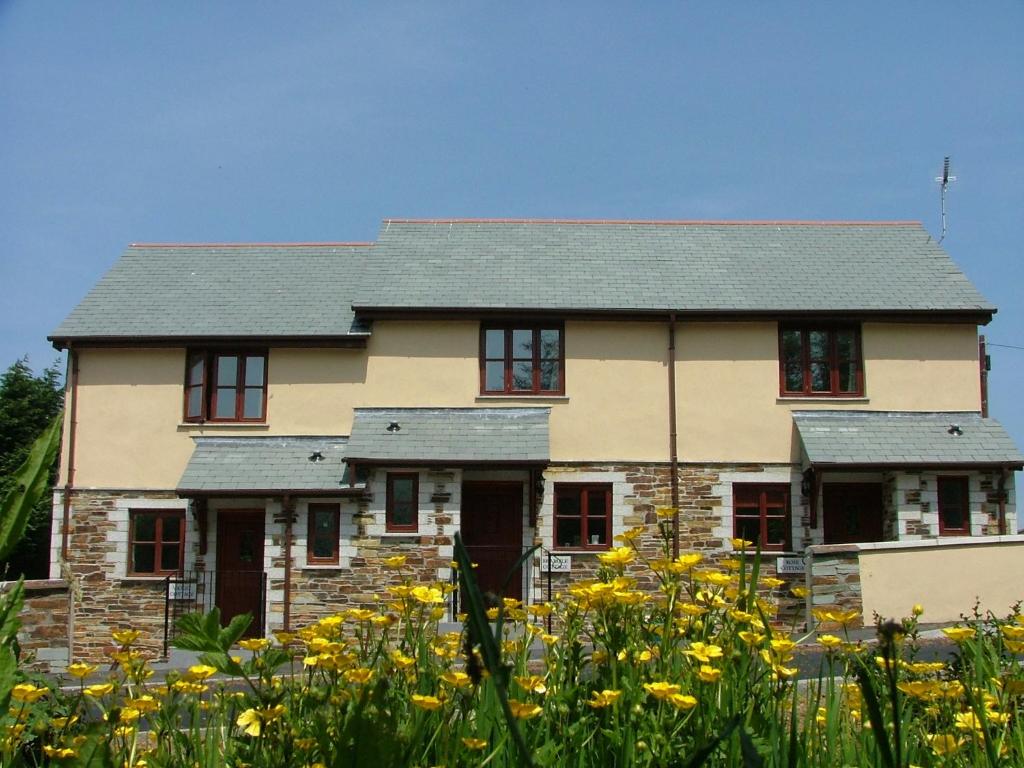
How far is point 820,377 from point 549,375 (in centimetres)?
561

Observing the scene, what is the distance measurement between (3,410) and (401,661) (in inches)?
1403

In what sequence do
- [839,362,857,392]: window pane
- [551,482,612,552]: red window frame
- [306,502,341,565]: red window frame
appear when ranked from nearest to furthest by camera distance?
→ [306,502,341,565]: red window frame, [551,482,612,552]: red window frame, [839,362,857,392]: window pane

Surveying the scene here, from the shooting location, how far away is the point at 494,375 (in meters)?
21.3

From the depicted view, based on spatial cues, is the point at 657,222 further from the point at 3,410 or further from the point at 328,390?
the point at 3,410

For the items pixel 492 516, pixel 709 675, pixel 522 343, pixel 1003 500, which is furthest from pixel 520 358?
pixel 709 675

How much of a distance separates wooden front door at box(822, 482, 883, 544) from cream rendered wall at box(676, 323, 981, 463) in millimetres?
1557

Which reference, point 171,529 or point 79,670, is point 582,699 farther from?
point 171,529

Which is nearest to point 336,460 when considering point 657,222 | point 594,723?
point 657,222

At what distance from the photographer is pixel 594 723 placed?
3.03 meters

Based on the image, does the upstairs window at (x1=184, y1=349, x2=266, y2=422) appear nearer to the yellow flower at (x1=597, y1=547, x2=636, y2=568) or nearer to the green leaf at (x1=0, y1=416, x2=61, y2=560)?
the yellow flower at (x1=597, y1=547, x2=636, y2=568)

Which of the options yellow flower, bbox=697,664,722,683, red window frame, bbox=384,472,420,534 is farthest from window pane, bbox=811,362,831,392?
yellow flower, bbox=697,664,722,683

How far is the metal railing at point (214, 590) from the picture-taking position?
19766 millimetres

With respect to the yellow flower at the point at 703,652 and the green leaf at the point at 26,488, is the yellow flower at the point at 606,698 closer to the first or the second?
the yellow flower at the point at 703,652

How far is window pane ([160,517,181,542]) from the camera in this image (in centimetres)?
2078
